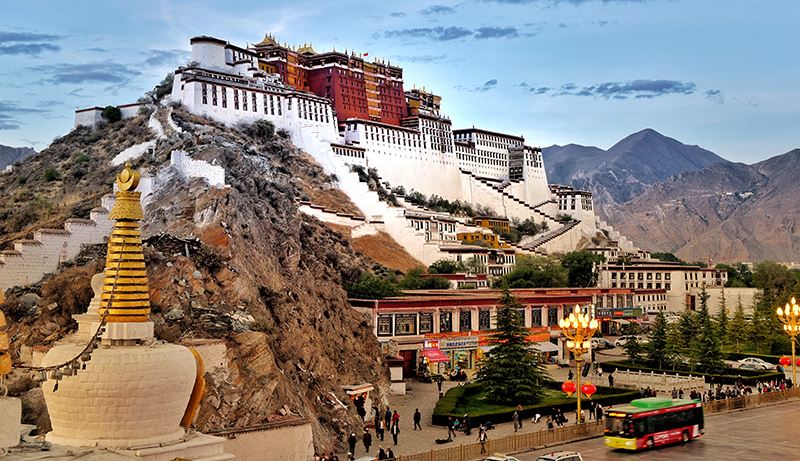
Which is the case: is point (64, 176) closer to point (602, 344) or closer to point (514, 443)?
point (602, 344)

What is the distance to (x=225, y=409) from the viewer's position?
25.7 metres

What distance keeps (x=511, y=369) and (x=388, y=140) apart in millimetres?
67358

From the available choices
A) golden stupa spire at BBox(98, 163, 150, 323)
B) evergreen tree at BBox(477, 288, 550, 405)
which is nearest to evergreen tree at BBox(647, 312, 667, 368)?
evergreen tree at BBox(477, 288, 550, 405)

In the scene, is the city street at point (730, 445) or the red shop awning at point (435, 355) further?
the red shop awning at point (435, 355)

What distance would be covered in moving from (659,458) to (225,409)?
1299cm

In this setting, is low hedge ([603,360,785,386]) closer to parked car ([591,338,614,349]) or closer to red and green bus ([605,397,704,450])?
parked car ([591,338,614,349])

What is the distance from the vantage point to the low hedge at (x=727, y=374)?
161 ft

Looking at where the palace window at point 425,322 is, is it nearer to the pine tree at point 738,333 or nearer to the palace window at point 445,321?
the palace window at point 445,321

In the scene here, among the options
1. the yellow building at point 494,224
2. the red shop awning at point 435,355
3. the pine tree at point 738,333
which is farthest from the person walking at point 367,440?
the yellow building at point 494,224

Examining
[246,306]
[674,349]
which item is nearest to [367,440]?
[246,306]

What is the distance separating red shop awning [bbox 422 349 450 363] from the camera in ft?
173

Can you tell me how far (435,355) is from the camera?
2099 inches

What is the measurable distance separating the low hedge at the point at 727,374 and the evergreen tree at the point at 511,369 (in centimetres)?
915

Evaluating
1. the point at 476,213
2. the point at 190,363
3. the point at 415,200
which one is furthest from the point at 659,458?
the point at 476,213
